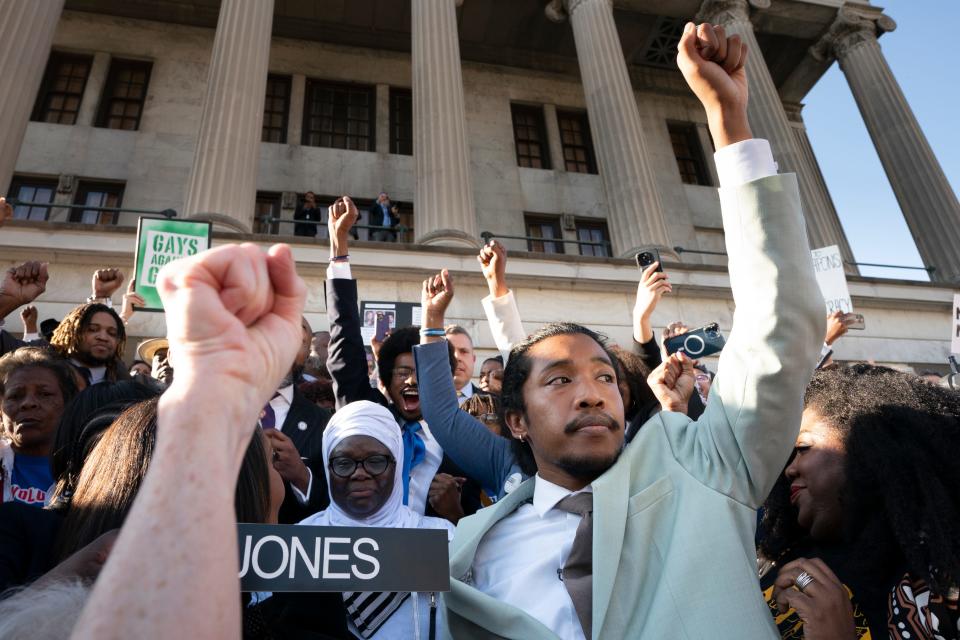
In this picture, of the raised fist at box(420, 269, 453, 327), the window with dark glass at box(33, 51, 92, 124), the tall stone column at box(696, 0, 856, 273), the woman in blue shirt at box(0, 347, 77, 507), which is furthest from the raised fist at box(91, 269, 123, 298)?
the tall stone column at box(696, 0, 856, 273)

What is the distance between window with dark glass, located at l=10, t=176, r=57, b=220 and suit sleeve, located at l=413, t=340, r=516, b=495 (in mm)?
14889

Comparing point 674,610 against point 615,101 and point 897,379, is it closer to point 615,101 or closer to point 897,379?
point 897,379

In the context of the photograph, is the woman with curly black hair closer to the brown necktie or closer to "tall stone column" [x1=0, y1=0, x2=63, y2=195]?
the brown necktie

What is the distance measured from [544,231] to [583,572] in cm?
1584

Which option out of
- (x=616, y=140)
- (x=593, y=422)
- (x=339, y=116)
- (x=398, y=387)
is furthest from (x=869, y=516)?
(x=339, y=116)

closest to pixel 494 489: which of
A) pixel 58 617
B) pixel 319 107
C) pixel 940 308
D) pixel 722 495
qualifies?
pixel 722 495

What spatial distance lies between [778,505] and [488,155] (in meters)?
16.1

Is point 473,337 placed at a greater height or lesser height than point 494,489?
greater

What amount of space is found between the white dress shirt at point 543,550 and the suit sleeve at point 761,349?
0.09 metres

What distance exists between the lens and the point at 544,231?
1736 cm

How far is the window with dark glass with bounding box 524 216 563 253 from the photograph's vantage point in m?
17.2

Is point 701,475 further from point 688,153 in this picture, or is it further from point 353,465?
point 688,153

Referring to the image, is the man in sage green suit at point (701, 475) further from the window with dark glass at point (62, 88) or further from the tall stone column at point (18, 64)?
the window with dark glass at point (62, 88)

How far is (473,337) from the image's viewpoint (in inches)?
421
